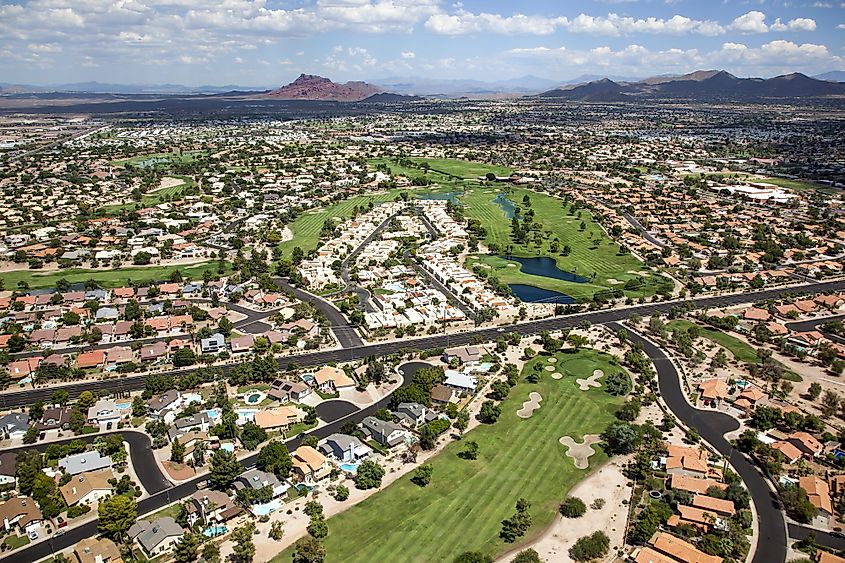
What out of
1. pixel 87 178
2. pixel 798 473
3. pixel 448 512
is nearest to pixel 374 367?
pixel 448 512

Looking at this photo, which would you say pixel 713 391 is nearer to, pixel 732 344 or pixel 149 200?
pixel 732 344

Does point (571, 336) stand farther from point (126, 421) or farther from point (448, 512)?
point (126, 421)

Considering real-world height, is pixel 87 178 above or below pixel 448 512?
above

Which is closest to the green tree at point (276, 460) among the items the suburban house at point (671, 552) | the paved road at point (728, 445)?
the suburban house at point (671, 552)

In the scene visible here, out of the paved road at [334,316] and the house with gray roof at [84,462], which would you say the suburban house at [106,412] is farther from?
the paved road at [334,316]

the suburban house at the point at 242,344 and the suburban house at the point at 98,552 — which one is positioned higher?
the suburban house at the point at 242,344

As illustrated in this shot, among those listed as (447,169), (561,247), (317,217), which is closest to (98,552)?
(561,247)

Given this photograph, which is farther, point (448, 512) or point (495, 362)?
point (495, 362)
